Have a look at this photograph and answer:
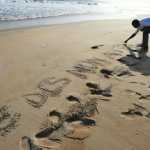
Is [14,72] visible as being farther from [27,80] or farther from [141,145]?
[141,145]

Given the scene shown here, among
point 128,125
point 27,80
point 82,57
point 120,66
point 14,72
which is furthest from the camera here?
point 82,57

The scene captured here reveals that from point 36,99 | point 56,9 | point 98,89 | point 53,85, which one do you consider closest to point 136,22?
point 98,89

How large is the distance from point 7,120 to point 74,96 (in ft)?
3.33

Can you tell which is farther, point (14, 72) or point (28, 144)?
point (14, 72)

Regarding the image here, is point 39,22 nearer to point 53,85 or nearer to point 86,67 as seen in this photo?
point 86,67

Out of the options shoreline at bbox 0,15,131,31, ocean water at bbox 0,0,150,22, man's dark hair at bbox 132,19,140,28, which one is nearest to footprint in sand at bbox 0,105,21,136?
man's dark hair at bbox 132,19,140,28

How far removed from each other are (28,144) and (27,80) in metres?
1.81

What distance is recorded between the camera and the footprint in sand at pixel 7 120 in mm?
3615

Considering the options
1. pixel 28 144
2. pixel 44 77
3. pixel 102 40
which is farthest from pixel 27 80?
pixel 102 40

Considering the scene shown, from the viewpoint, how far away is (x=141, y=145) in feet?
11.1

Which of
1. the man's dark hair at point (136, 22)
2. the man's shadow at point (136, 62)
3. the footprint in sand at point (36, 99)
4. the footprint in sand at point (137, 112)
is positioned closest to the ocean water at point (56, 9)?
the man's dark hair at point (136, 22)

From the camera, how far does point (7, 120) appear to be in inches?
150

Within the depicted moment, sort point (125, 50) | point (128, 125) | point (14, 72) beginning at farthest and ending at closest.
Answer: point (125, 50)
point (14, 72)
point (128, 125)

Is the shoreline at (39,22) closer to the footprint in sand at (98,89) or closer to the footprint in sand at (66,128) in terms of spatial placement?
the footprint in sand at (98,89)
